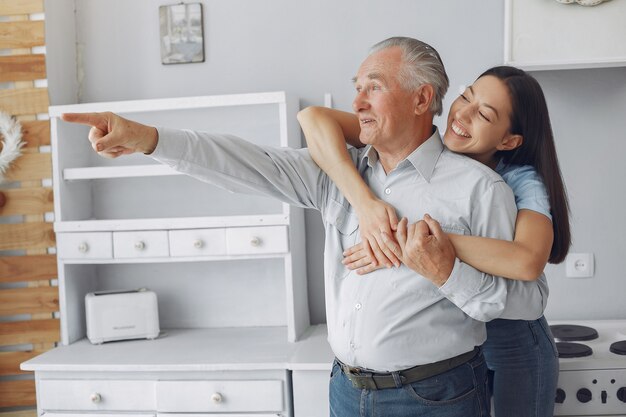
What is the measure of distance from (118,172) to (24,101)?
19.6 inches

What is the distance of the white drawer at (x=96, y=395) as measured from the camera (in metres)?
2.43

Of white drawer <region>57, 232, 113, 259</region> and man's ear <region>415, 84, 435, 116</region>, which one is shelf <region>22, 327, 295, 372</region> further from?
man's ear <region>415, 84, 435, 116</region>

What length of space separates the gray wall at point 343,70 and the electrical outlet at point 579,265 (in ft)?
0.08

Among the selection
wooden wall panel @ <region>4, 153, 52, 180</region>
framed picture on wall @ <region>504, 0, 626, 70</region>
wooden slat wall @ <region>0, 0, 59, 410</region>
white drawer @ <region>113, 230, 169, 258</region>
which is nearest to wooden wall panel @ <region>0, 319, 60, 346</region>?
wooden slat wall @ <region>0, 0, 59, 410</region>

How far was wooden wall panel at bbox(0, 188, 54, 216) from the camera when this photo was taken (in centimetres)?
277

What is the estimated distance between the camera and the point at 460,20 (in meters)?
2.73

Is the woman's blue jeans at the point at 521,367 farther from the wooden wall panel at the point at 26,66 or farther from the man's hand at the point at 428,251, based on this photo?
the wooden wall panel at the point at 26,66

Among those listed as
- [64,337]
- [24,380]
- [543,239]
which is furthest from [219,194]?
[543,239]

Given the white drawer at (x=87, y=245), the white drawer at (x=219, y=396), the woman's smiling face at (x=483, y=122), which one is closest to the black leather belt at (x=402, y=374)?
the woman's smiling face at (x=483, y=122)

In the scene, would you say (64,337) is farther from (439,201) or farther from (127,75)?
(439,201)

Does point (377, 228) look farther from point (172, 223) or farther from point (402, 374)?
point (172, 223)

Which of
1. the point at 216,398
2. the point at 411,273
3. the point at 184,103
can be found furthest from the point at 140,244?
the point at 411,273

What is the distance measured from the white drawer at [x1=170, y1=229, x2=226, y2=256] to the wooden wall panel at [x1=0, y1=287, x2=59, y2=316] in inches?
22.2

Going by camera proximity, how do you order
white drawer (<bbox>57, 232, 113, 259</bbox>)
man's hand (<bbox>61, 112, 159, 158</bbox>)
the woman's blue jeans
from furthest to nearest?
white drawer (<bbox>57, 232, 113, 259</bbox>) < the woman's blue jeans < man's hand (<bbox>61, 112, 159, 158</bbox>)
